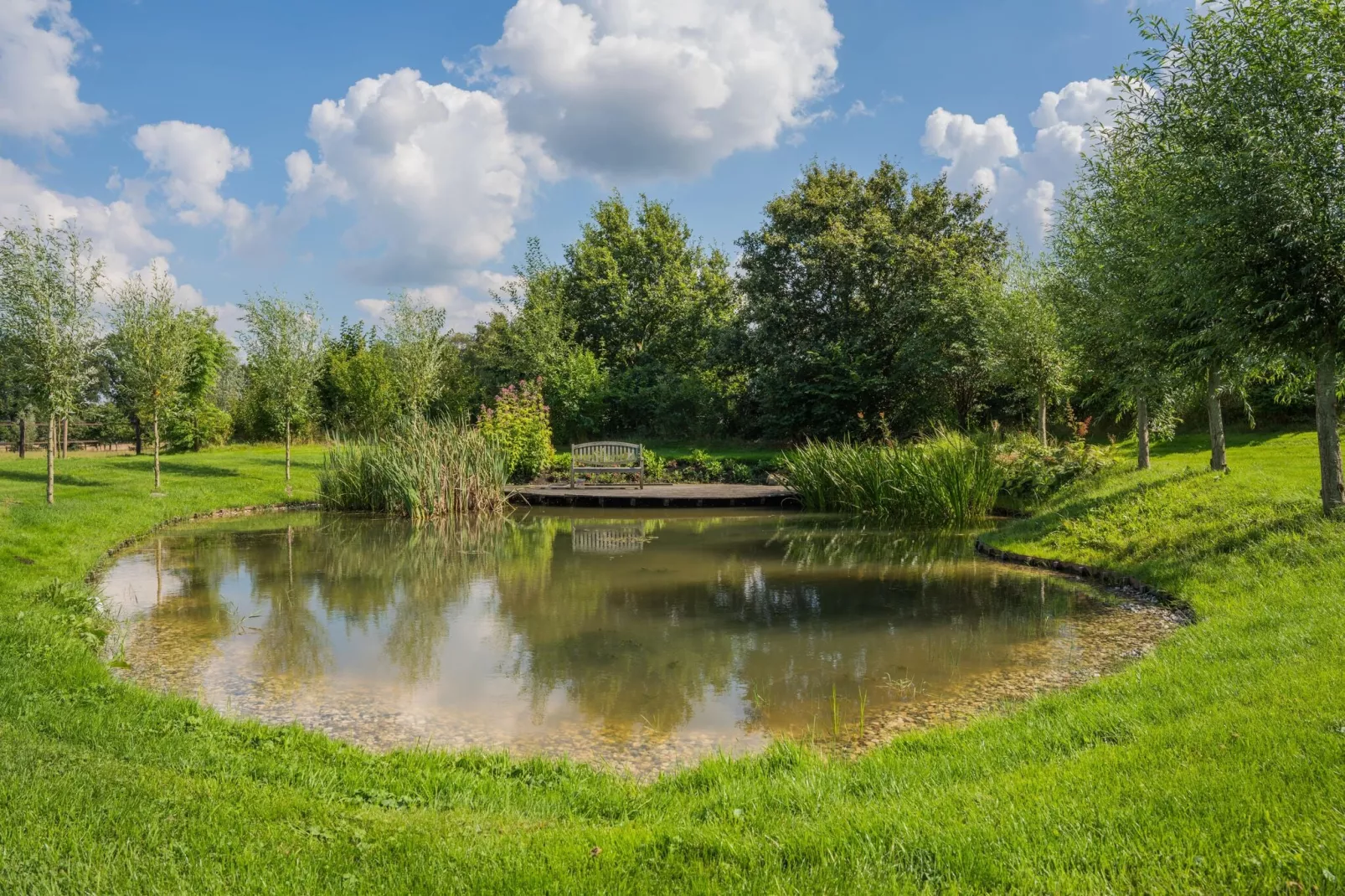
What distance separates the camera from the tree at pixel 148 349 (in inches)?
701

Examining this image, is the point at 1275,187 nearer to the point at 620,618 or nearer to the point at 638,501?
the point at 620,618

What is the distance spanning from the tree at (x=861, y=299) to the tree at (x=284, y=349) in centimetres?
1302

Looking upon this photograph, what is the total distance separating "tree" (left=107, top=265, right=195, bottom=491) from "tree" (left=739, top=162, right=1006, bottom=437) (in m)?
15.7

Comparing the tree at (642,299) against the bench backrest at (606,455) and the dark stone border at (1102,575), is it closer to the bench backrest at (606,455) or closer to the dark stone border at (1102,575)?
the bench backrest at (606,455)

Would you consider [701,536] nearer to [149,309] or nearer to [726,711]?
[726,711]

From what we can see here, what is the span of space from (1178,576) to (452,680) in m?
6.95

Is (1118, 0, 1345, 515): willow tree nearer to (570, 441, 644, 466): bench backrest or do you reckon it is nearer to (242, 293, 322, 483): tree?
(570, 441, 644, 466): bench backrest

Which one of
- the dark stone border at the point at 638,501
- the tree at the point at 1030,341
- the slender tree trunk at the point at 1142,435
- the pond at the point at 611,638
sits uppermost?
the tree at the point at 1030,341

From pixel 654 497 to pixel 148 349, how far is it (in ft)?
36.5

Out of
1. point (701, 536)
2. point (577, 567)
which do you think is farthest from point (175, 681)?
point (701, 536)

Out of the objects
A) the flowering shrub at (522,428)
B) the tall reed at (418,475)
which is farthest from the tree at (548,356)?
A: the tall reed at (418,475)

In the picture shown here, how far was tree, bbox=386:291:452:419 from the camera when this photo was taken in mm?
24328

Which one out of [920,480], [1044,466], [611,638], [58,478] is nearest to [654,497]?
[920,480]

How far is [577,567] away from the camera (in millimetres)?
11367
